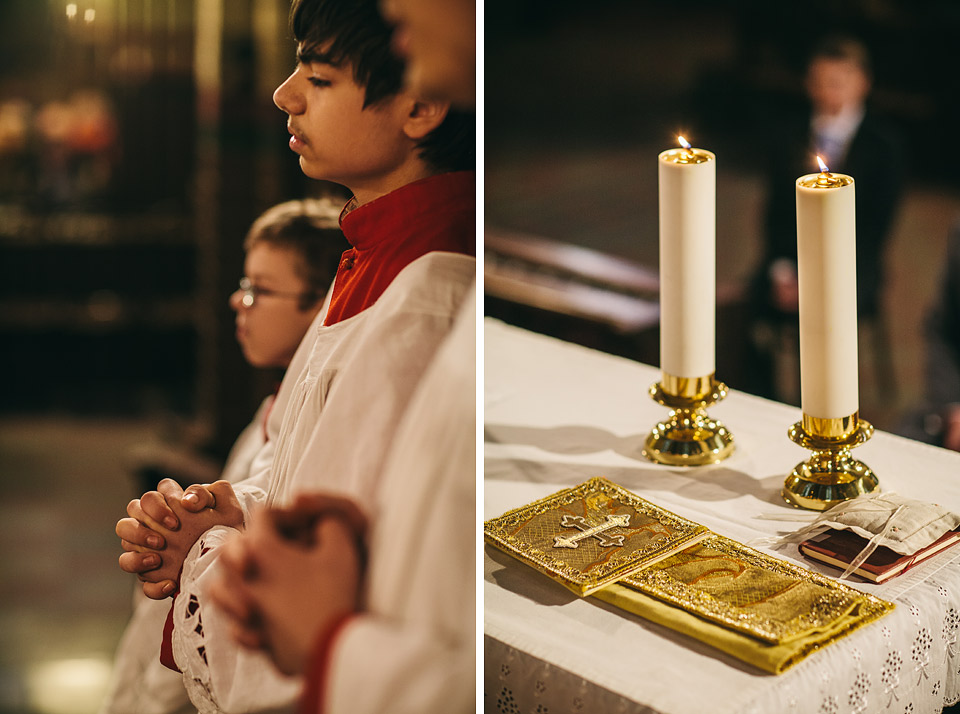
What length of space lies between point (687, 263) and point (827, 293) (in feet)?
0.54

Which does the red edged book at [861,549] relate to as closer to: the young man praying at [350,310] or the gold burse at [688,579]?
the gold burse at [688,579]

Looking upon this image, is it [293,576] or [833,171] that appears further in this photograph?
[833,171]

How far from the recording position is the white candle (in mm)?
1074

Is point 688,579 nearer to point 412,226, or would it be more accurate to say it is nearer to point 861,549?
point 861,549

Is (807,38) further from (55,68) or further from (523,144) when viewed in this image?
(55,68)

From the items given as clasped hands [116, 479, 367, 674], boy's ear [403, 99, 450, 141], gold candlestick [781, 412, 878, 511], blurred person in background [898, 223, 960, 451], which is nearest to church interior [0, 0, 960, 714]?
boy's ear [403, 99, 450, 141]

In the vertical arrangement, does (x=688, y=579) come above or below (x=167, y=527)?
below

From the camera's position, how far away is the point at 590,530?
92 centimetres

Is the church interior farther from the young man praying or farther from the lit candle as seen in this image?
the lit candle

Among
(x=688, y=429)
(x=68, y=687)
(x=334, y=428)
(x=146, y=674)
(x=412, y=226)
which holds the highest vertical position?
(x=412, y=226)

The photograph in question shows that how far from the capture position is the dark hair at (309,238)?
2.37ft

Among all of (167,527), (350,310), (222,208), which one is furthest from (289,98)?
(222,208)

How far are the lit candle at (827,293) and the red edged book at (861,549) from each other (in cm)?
13

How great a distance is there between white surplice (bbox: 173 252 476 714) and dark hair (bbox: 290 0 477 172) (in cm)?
6
